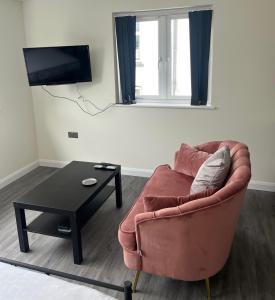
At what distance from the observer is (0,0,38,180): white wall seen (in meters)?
3.73

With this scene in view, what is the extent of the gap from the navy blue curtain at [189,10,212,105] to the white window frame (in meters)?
0.06

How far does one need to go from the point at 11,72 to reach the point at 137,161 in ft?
6.63

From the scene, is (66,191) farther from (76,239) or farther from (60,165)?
(60,165)

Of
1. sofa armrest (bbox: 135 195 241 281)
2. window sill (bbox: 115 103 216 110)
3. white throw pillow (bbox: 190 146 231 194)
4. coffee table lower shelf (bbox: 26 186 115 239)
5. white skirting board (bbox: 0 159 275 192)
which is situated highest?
window sill (bbox: 115 103 216 110)

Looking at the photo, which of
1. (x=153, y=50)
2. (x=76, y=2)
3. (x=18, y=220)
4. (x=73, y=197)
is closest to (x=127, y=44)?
(x=153, y=50)

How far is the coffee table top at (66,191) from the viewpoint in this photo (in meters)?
2.34

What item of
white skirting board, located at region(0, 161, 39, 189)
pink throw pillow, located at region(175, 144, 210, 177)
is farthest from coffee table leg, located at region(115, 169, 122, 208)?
white skirting board, located at region(0, 161, 39, 189)

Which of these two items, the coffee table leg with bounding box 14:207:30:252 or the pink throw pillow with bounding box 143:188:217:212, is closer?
the pink throw pillow with bounding box 143:188:217:212

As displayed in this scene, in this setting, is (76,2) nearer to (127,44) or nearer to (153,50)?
(127,44)

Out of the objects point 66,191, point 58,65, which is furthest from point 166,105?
point 66,191

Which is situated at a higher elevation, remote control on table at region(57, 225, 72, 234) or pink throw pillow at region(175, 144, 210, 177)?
pink throw pillow at region(175, 144, 210, 177)

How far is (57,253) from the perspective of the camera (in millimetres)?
2506

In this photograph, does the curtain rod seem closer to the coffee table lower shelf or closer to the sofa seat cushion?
the sofa seat cushion

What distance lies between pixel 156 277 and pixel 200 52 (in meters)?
2.47
